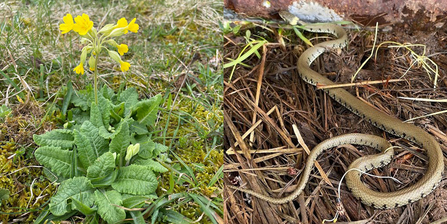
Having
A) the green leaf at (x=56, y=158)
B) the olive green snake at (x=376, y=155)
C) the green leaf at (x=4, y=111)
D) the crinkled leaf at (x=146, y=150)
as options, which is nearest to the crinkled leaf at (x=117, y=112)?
the crinkled leaf at (x=146, y=150)

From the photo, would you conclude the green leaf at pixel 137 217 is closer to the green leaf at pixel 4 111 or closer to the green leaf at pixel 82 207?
the green leaf at pixel 82 207

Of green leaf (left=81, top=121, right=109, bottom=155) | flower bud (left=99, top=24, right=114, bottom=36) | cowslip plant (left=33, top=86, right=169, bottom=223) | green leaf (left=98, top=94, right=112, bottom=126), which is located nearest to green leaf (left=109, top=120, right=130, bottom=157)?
cowslip plant (left=33, top=86, right=169, bottom=223)

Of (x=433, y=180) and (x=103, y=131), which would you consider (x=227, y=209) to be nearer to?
(x=103, y=131)

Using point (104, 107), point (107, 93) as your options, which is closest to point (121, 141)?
point (104, 107)

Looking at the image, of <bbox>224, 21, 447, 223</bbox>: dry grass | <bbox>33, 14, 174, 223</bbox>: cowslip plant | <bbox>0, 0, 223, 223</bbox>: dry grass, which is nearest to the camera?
<bbox>224, 21, 447, 223</bbox>: dry grass

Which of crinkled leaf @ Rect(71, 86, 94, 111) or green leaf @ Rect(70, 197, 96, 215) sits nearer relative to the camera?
green leaf @ Rect(70, 197, 96, 215)

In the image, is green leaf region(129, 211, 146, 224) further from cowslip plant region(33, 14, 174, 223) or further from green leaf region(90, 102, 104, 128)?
green leaf region(90, 102, 104, 128)
